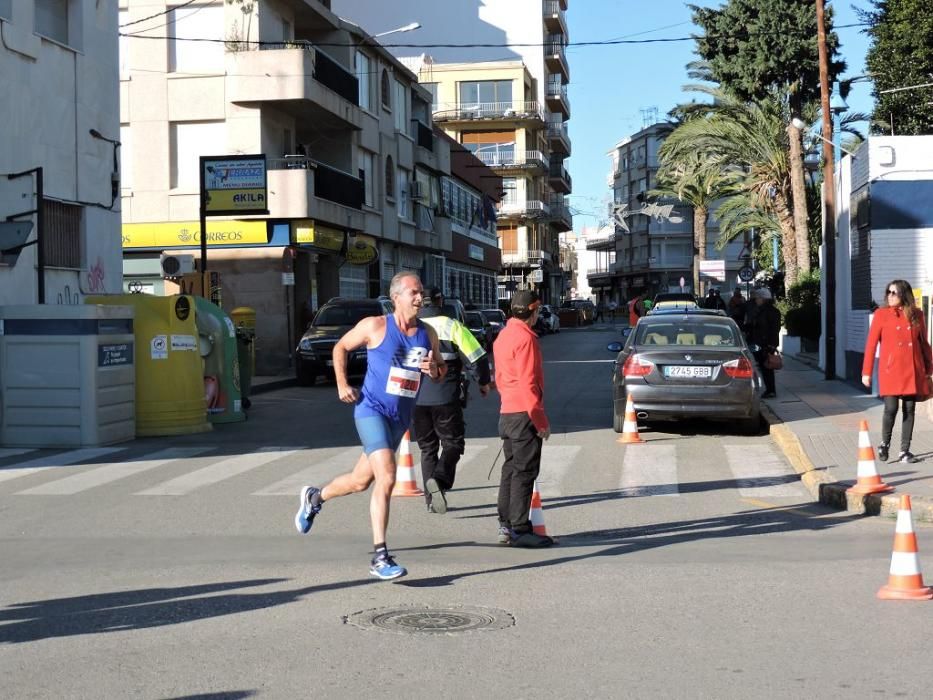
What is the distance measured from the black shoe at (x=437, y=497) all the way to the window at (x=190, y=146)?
25.7 meters

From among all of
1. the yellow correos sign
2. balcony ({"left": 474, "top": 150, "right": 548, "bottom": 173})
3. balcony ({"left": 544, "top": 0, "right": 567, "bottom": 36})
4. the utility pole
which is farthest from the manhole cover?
balcony ({"left": 544, "top": 0, "right": 567, "bottom": 36})

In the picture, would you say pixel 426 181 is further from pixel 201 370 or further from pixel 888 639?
pixel 888 639

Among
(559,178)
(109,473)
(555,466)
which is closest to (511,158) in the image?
(559,178)

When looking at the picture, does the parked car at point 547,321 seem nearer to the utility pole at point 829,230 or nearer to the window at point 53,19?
the utility pole at point 829,230

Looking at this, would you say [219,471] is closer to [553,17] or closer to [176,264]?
[176,264]

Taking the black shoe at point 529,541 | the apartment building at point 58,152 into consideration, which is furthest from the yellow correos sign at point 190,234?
the black shoe at point 529,541

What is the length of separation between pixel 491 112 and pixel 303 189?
51335 mm

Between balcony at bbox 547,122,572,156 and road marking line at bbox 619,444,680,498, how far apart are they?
265 feet

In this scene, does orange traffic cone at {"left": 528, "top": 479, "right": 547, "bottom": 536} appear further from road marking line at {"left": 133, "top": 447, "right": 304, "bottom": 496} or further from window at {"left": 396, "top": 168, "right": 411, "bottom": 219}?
window at {"left": 396, "top": 168, "right": 411, "bottom": 219}

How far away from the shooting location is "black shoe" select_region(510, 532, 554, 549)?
8688 mm

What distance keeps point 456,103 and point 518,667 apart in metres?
80.1

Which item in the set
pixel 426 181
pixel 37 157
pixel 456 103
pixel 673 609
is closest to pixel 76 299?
pixel 37 157

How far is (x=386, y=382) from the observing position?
771cm

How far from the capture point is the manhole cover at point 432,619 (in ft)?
20.8
